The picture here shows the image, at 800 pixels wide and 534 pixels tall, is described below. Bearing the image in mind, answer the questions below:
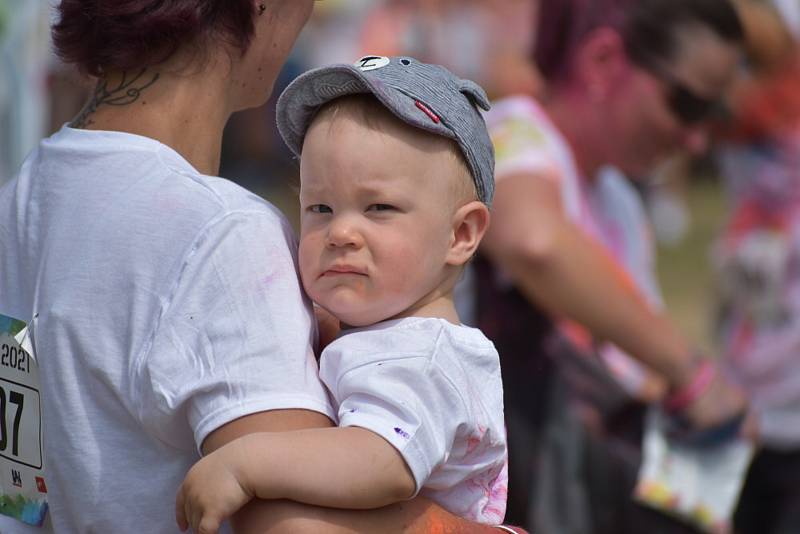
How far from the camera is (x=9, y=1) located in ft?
15.2

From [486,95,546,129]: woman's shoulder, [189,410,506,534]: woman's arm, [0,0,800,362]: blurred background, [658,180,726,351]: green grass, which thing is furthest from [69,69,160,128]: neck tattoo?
[658,180,726,351]: green grass

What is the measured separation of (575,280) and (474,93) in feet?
5.08

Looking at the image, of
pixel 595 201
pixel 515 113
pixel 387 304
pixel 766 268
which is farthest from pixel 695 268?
pixel 387 304

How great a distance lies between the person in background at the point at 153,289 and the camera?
4.36ft

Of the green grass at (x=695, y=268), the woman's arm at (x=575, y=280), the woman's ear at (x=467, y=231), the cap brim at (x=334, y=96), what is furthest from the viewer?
the green grass at (x=695, y=268)

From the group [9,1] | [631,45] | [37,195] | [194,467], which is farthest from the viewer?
[9,1]

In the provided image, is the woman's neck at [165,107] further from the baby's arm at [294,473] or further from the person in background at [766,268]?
the person in background at [766,268]

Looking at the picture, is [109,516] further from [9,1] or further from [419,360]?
[9,1]

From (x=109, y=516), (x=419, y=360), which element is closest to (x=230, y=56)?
(x=419, y=360)

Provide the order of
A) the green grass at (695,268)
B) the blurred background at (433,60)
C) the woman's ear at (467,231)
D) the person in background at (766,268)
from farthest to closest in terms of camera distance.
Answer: the green grass at (695,268) → the blurred background at (433,60) → the person in background at (766,268) → the woman's ear at (467,231)

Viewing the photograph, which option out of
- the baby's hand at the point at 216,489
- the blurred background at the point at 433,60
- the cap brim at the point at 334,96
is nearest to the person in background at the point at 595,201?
the blurred background at the point at 433,60

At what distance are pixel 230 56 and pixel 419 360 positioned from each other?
485 mm

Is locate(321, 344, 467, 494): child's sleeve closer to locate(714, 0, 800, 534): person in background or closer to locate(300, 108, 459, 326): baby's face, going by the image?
locate(300, 108, 459, 326): baby's face

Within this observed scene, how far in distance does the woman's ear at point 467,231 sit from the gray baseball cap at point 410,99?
26mm
